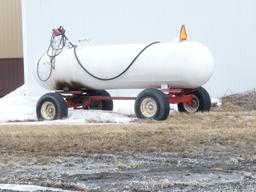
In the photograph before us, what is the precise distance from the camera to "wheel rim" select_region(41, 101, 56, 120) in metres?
16.9

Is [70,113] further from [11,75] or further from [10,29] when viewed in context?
[10,29]

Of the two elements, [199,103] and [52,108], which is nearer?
[199,103]

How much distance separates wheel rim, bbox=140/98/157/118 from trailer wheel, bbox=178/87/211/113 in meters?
1.48

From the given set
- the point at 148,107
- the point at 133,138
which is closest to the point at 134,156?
the point at 133,138

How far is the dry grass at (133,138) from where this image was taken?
10531mm

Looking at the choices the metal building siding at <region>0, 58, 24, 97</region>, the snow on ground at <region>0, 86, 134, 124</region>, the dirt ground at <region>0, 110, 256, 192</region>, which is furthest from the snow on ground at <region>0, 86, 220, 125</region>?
the metal building siding at <region>0, 58, 24, 97</region>

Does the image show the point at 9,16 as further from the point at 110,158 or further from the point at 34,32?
the point at 110,158

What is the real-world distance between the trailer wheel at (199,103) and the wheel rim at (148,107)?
148cm

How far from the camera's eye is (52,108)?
1695 cm

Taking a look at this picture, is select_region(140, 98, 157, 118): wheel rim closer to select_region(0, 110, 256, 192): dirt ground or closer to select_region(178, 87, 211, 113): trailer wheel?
select_region(0, 110, 256, 192): dirt ground

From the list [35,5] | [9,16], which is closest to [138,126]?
[35,5]

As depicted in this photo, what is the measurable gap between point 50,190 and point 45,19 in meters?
15.3

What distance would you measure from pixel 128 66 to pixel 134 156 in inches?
256

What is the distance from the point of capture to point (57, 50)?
17.7 m
